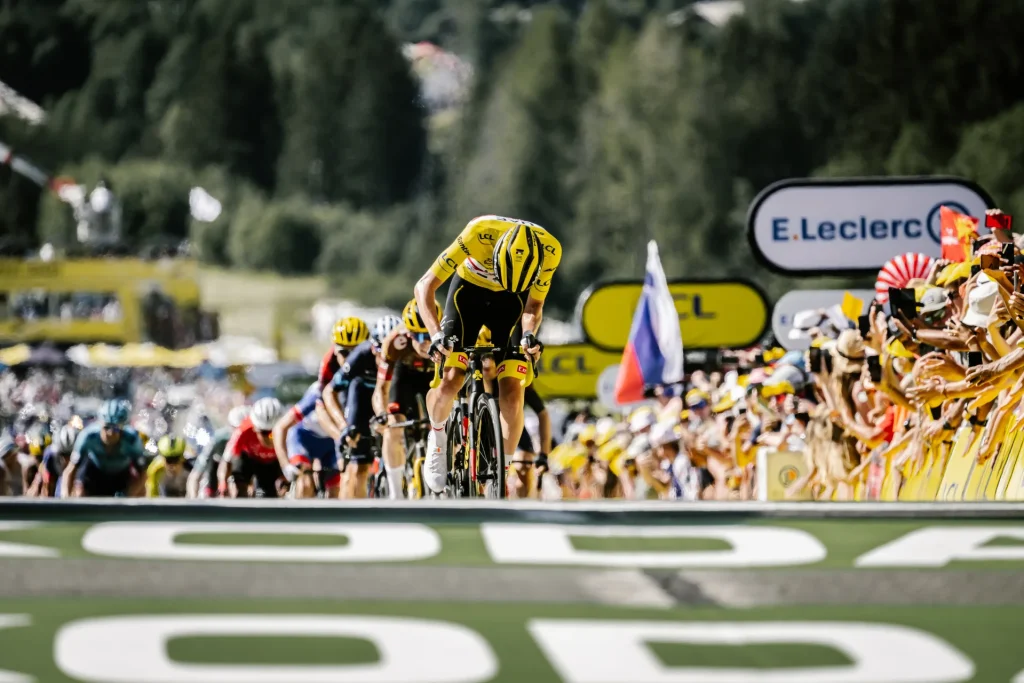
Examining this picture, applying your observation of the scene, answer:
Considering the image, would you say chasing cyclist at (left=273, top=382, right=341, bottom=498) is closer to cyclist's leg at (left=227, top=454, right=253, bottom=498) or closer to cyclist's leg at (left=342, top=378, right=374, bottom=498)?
cyclist's leg at (left=227, top=454, right=253, bottom=498)

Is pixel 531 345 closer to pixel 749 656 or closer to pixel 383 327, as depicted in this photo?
pixel 383 327

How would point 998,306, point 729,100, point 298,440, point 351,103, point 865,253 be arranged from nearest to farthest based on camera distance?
point 998,306 < point 298,440 < point 865,253 < point 729,100 < point 351,103

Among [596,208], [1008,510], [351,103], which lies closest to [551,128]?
[596,208]

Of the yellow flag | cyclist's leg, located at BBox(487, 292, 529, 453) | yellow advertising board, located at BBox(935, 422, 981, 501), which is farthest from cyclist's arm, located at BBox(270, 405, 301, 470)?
yellow advertising board, located at BBox(935, 422, 981, 501)

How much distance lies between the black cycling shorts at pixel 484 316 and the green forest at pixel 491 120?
138 feet

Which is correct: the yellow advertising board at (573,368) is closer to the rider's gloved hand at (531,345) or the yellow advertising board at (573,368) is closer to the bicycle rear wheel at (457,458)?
the bicycle rear wheel at (457,458)

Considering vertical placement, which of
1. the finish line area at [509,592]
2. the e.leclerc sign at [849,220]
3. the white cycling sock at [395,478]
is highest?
the e.leclerc sign at [849,220]

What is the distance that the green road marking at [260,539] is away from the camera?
13.8ft

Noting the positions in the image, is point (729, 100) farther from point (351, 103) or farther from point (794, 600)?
point (794, 600)

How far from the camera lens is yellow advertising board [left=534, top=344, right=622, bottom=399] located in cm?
1947

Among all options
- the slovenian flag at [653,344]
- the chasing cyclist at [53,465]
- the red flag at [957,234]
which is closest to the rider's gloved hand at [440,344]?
the red flag at [957,234]

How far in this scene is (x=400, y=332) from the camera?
9.95 m

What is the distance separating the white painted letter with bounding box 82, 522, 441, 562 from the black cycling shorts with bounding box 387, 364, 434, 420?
5.75 m

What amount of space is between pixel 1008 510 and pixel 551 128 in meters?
90.6
